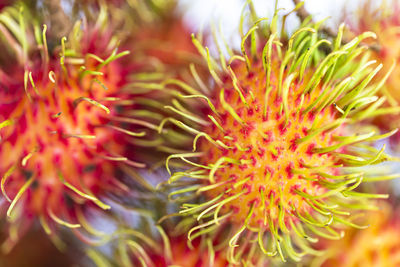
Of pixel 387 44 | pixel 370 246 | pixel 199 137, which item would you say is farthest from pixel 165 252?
pixel 387 44

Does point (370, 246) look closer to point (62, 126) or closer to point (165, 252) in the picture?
point (165, 252)

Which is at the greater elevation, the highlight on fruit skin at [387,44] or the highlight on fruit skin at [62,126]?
the highlight on fruit skin at [62,126]

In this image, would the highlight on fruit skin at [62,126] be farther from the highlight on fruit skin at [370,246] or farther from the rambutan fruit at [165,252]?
the highlight on fruit skin at [370,246]

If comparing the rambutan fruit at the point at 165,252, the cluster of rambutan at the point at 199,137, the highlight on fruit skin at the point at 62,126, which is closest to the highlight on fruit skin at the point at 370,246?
the cluster of rambutan at the point at 199,137

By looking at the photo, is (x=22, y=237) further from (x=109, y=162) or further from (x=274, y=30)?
(x=274, y=30)

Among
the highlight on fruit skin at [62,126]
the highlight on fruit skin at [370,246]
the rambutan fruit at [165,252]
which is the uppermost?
the highlight on fruit skin at [62,126]

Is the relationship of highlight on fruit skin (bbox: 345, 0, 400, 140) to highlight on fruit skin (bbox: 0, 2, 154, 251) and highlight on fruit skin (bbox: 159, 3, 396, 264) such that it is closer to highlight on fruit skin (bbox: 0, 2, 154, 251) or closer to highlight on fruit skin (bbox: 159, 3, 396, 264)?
highlight on fruit skin (bbox: 159, 3, 396, 264)

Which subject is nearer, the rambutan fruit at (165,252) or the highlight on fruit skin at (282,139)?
the highlight on fruit skin at (282,139)
